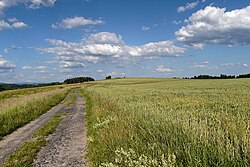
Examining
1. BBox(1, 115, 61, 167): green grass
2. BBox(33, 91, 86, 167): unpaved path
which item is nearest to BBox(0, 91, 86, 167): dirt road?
BBox(33, 91, 86, 167): unpaved path

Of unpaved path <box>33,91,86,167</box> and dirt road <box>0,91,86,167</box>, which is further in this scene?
dirt road <box>0,91,86,167</box>

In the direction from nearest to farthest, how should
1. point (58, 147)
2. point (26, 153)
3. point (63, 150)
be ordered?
1. point (26, 153)
2. point (63, 150)
3. point (58, 147)

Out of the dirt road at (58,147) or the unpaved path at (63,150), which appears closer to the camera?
the unpaved path at (63,150)

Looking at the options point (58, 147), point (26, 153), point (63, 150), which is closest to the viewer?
point (26, 153)

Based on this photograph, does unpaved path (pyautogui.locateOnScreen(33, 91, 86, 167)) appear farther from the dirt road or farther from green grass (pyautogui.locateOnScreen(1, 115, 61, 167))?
green grass (pyautogui.locateOnScreen(1, 115, 61, 167))

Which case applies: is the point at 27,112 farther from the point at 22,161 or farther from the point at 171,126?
the point at 171,126

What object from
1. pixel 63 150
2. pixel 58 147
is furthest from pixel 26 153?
pixel 63 150

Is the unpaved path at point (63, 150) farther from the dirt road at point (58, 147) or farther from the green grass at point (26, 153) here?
the green grass at point (26, 153)

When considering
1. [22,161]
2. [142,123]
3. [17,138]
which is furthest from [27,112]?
[142,123]

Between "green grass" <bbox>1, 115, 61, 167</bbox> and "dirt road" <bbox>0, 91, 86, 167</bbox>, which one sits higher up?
"green grass" <bbox>1, 115, 61, 167</bbox>

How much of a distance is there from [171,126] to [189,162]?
8.34 feet

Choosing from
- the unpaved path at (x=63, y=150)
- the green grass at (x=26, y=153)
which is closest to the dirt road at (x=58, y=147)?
the unpaved path at (x=63, y=150)

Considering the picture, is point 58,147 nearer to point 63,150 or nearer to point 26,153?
point 63,150

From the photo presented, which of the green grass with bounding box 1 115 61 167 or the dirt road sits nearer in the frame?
the green grass with bounding box 1 115 61 167
